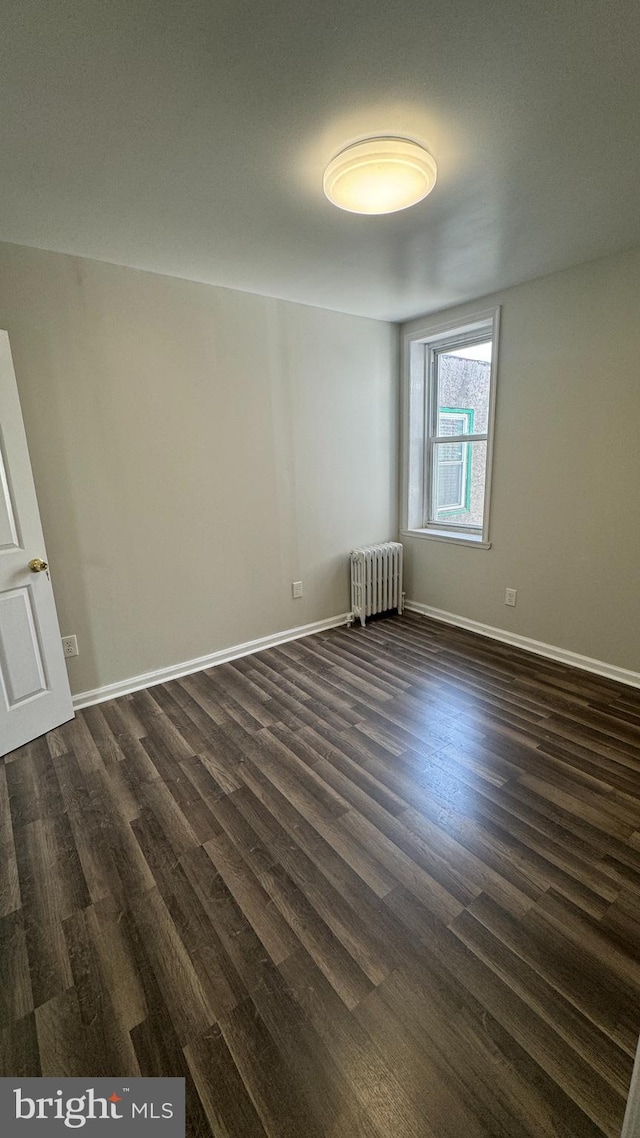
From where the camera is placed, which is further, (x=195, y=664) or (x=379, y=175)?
(x=195, y=664)

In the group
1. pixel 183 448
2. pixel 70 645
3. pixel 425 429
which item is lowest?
pixel 70 645

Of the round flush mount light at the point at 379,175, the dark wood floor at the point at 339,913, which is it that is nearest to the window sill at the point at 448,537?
the dark wood floor at the point at 339,913

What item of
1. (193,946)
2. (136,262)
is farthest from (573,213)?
(193,946)

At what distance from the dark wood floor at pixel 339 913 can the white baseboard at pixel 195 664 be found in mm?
270

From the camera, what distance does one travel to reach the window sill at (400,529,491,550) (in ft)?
11.4

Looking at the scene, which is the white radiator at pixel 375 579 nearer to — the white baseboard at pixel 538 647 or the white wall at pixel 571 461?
the white baseboard at pixel 538 647

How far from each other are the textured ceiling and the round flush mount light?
0.16 ft

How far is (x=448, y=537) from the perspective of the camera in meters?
3.72

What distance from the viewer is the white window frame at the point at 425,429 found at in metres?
3.36

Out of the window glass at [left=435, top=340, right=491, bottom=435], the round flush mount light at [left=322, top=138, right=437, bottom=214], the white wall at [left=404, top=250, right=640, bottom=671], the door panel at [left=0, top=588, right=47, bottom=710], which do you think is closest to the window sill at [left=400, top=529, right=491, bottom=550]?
the white wall at [left=404, top=250, right=640, bottom=671]

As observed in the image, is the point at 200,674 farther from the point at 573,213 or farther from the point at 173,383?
the point at 573,213

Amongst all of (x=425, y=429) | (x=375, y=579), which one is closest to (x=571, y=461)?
(x=425, y=429)

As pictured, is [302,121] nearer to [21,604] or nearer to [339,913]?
[21,604]

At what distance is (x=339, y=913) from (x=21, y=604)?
200 centimetres
